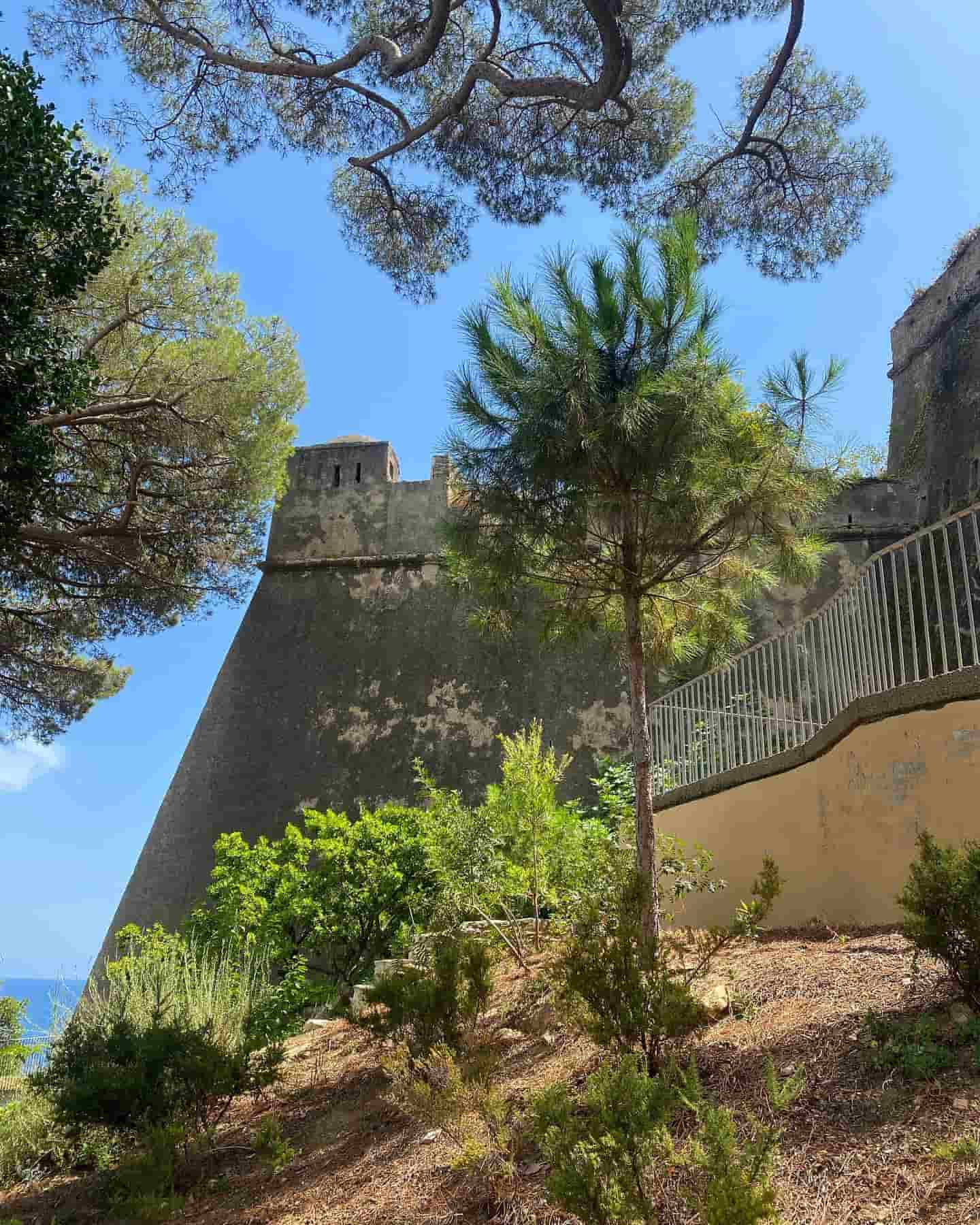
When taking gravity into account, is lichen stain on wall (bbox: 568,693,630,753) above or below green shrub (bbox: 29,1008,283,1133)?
above

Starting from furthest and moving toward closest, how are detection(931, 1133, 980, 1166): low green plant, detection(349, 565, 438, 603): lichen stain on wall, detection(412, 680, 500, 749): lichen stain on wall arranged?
detection(349, 565, 438, 603): lichen stain on wall → detection(412, 680, 500, 749): lichen stain on wall → detection(931, 1133, 980, 1166): low green plant

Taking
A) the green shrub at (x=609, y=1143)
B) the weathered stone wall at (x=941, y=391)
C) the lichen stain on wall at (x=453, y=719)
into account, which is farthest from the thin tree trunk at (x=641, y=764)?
the weathered stone wall at (x=941, y=391)

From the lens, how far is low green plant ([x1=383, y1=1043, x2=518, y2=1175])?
11.7ft

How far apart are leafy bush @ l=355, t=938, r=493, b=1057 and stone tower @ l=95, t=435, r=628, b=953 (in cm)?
785

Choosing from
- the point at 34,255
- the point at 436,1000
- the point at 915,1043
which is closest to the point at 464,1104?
the point at 436,1000

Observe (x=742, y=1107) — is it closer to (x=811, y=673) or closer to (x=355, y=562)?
(x=811, y=673)

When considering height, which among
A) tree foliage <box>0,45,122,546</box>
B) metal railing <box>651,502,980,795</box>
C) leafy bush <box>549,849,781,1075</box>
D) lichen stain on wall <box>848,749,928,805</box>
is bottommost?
leafy bush <box>549,849,781,1075</box>

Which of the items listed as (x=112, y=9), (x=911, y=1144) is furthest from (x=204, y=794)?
(x=911, y=1144)

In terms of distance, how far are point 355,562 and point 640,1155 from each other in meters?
12.8

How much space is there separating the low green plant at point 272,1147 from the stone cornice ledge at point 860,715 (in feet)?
12.6

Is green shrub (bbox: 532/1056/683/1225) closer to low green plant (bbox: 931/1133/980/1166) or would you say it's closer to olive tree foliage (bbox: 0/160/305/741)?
low green plant (bbox: 931/1133/980/1166)

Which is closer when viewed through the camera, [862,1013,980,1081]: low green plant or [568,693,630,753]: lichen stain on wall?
[862,1013,980,1081]: low green plant

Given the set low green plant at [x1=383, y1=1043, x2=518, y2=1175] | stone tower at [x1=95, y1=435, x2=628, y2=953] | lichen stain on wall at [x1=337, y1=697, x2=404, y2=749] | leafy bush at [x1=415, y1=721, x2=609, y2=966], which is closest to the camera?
low green plant at [x1=383, y1=1043, x2=518, y2=1175]

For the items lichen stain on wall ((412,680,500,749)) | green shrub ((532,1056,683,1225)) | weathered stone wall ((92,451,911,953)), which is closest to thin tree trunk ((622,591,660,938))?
green shrub ((532,1056,683,1225))
